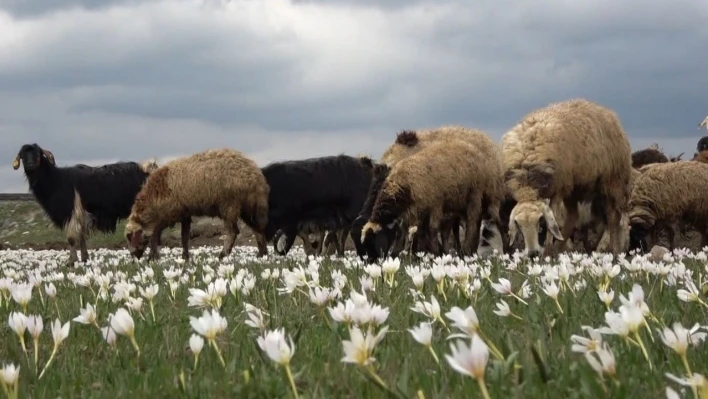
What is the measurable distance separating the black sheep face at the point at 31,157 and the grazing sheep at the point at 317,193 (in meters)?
6.58

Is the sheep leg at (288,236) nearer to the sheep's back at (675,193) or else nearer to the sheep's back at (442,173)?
the sheep's back at (442,173)

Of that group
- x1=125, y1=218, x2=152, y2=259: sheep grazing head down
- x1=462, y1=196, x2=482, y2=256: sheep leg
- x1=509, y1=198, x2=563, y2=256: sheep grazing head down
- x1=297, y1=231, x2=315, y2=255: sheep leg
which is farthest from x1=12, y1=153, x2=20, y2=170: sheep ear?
x1=509, y1=198, x2=563, y2=256: sheep grazing head down

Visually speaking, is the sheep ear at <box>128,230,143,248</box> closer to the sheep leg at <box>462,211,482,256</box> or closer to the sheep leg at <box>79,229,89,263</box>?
the sheep leg at <box>79,229,89,263</box>

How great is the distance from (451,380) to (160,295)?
16.2ft

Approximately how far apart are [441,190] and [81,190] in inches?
496

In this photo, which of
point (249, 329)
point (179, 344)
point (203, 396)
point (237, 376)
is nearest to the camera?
point (203, 396)

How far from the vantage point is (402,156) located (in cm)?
1895

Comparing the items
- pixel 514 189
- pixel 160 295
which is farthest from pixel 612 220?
pixel 160 295

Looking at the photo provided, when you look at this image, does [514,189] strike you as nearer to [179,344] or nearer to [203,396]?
[179,344]

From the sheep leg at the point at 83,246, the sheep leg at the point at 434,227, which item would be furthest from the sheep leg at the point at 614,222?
the sheep leg at the point at 83,246

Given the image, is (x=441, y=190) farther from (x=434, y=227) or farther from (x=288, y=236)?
(x=288, y=236)

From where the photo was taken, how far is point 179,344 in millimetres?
4652

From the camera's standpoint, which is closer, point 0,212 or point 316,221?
point 316,221

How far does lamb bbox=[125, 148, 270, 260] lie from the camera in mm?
18672
